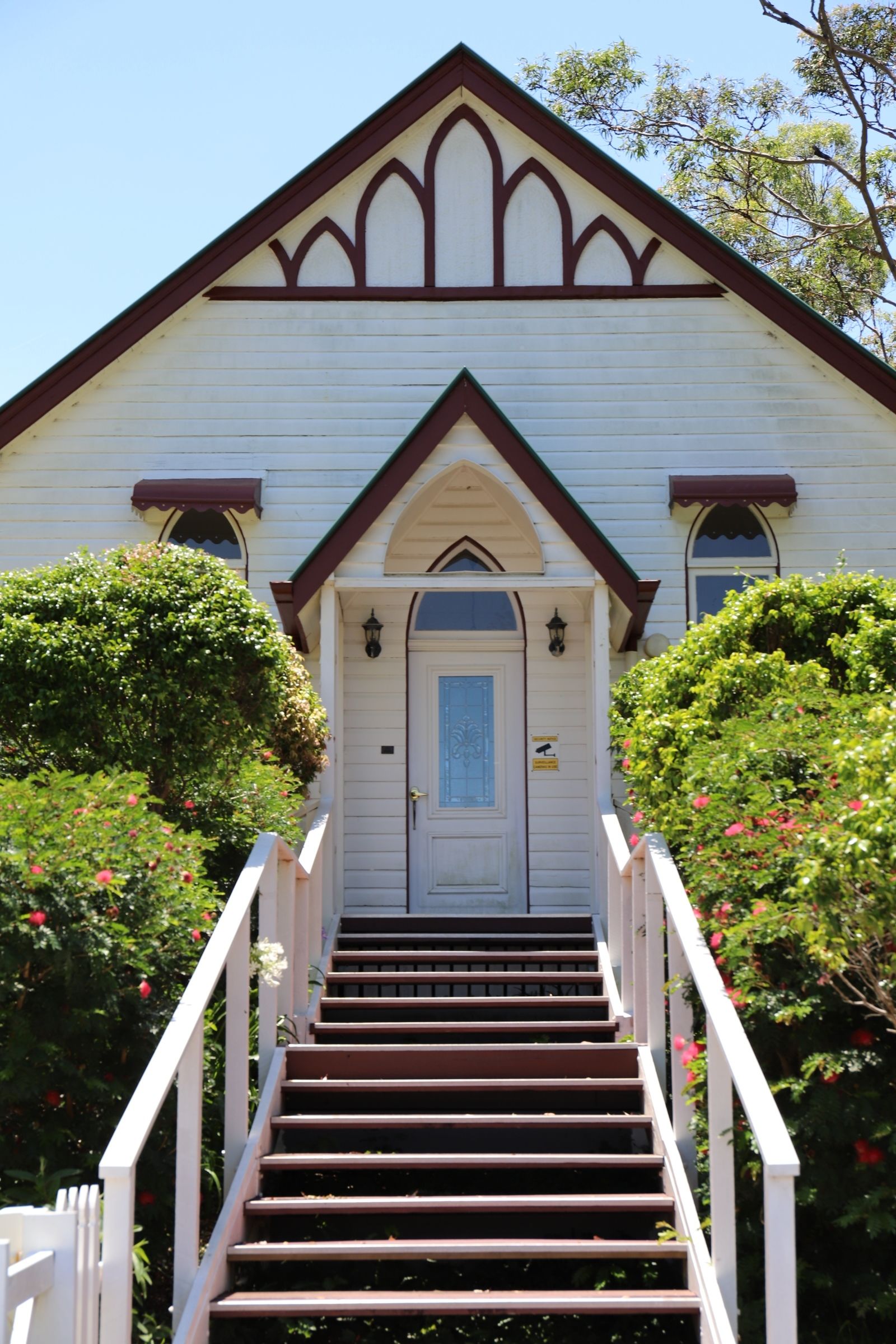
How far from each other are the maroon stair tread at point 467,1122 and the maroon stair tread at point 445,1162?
262 mm

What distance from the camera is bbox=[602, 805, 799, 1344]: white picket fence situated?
12.8 feet

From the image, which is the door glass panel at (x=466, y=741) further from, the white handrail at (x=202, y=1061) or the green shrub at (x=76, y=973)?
the green shrub at (x=76, y=973)

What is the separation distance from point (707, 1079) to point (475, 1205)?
3.98 ft

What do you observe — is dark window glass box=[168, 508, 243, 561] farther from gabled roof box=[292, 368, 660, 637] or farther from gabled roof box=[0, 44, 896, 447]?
gabled roof box=[292, 368, 660, 637]

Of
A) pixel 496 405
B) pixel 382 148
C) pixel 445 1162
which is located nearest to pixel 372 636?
pixel 496 405

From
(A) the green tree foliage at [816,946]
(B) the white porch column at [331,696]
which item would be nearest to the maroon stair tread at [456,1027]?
(A) the green tree foliage at [816,946]

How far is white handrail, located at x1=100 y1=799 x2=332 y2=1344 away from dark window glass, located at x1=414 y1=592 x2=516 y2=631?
3.78 meters

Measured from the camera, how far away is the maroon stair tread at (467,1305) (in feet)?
15.8

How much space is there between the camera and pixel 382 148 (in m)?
12.1

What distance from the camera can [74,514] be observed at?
Result: 38.6 ft

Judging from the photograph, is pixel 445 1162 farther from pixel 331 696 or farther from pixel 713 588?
pixel 713 588

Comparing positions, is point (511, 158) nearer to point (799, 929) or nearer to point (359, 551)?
point (359, 551)

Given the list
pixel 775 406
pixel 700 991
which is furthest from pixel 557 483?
pixel 700 991

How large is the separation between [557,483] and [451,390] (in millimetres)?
1017
